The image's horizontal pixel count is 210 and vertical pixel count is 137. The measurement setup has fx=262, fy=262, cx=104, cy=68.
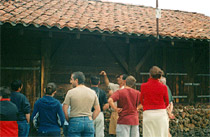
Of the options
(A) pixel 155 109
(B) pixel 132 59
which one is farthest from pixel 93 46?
(A) pixel 155 109

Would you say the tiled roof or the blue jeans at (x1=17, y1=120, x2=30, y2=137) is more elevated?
the tiled roof

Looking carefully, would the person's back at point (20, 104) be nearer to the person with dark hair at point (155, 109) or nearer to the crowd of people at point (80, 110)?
the crowd of people at point (80, 110)

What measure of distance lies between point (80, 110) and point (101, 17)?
16.9ft

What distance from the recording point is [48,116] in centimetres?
447

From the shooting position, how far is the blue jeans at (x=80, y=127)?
4.44 m

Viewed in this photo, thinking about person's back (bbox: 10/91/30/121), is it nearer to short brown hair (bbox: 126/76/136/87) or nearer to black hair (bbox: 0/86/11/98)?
black hair (bbox: 0/86/11/98)

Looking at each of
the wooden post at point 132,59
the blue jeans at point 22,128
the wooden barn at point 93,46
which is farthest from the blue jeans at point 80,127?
the wooden post at point 132,59

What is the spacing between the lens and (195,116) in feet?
30.8

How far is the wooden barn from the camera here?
7340 mm

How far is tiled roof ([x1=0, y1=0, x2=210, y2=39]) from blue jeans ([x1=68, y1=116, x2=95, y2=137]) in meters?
3.07

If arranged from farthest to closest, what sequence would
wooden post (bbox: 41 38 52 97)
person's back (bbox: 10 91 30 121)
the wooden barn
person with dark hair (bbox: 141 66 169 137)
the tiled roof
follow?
wooden post (bbox: 41 38 52 97), the wooden barn, the tiled roof, person's back (bbox: 10 91 30 121), person with dark hair (bbox: 141 66 169 137)

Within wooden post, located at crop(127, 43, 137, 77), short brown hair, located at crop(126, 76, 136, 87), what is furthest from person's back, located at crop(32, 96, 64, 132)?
wooden post, located at crop(127, 43, 137, 77)

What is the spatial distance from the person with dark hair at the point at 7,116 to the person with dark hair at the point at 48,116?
0.46 metres

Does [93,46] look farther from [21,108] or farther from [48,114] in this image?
[48,114]
